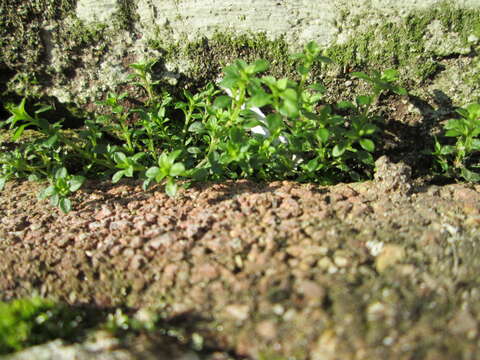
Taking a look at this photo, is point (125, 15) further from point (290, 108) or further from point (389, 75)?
point (389, 75)

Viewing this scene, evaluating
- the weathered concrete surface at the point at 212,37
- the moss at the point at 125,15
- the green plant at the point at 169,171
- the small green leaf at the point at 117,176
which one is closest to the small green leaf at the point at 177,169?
the green plant at the point at 169,171

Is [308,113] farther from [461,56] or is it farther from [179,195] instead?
[461,56]

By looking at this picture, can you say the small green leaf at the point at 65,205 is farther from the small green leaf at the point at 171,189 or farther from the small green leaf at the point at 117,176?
the small green leaf at the point at 171,189

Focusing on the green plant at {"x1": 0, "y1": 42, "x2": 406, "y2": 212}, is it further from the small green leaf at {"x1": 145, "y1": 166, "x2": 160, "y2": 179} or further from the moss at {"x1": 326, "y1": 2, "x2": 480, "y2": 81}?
the moss at {"x1": 326, "y1": 2, "x2": 480, "y2": 81}

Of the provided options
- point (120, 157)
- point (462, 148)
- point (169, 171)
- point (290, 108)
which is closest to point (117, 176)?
point (120, 157)

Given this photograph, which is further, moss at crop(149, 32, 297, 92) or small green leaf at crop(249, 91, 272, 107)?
moss at crop(149, 32, 297, 92)

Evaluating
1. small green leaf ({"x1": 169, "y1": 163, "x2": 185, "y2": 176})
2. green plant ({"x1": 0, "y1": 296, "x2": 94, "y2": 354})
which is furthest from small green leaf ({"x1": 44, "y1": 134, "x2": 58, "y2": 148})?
green plant ({"x1": 0, "y1": 296, "x2": 94, "y2": 354})

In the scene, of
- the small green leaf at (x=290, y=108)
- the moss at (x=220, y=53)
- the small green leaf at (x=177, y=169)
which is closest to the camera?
the small green leaf at (x=290, y=108)

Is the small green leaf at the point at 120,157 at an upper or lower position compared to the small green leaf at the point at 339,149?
upper
